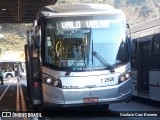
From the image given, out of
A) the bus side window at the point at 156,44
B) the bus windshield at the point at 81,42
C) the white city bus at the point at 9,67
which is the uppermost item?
the bus windshield at the point at 81,42

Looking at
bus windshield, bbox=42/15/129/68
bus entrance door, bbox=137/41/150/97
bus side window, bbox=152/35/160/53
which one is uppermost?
bus windshield, bbox=42/15/129/68

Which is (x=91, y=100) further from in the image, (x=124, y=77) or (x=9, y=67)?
(x=9, y=67)

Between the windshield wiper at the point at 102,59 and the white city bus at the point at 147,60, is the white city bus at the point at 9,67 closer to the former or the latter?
the white city bus at the point at 147,60

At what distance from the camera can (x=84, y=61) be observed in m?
12.3

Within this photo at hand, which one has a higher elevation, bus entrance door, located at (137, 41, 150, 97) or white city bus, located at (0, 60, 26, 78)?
bus entrance door, located at (137, 41, 150, 97)

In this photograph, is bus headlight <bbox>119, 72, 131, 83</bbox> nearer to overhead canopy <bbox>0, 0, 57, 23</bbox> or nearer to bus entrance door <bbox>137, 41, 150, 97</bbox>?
bus entrance door <bbox>137, 41, 150, 97</bbox>

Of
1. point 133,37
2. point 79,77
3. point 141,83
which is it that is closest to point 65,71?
point 79,77

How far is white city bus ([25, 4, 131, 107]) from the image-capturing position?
1210cm

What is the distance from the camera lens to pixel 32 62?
1348cm

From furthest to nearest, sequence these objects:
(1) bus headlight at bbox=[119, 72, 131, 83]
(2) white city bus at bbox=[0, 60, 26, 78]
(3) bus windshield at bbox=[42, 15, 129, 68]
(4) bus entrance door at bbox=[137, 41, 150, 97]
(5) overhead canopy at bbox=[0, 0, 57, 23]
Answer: (2) white city bus at bbox=[0, 60, 26, 78], (5) overhead canopy at bbox=[0, 0, 57, 23], (4) bus entrance door at bbox=[137, 41, 150, 97], (1) bus headlight at bbox=[119, 72, 131, 83], (3) bus windshield at bbox=[42, 15, 129, 68]

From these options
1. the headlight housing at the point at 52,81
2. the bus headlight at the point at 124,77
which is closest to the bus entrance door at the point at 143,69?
the bus headlight at the point at 124,77

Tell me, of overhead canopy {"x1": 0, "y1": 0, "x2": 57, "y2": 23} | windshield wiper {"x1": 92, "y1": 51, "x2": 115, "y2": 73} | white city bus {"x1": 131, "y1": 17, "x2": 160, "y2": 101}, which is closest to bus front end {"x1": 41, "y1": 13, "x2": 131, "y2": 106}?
windshield wiper {"x1": 92, "y1": 51, "x2": 115, "y2": 73}

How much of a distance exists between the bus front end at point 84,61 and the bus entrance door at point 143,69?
151 inches

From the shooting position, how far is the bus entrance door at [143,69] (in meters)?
16.4
